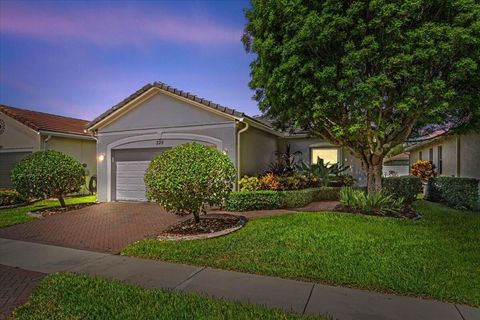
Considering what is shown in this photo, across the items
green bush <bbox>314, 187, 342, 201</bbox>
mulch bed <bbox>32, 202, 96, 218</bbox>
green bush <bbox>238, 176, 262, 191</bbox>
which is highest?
green bush <bbox>238, 176, 262, 191</bbox>

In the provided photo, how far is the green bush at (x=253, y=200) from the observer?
34.5 ft

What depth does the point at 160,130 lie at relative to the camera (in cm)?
1292

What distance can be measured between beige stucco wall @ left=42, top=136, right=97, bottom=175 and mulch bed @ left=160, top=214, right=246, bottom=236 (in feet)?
40.9

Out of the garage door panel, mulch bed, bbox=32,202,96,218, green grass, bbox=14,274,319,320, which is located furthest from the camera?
the garage door panel

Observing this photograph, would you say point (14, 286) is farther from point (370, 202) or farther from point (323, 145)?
point (323, 145)

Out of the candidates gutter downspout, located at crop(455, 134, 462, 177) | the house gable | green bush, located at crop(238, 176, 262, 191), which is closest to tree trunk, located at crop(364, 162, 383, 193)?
green bush, located at crop(238, 176, 262, 191)

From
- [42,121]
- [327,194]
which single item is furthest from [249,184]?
[42,121]

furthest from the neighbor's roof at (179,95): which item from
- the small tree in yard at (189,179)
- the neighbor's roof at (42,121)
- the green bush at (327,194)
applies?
the neighbor's roof at (42,121)

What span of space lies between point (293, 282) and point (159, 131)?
33.4 feet

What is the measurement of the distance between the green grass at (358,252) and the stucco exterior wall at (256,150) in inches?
184

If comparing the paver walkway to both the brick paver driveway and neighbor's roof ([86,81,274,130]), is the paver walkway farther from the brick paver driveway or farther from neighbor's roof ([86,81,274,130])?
neighbor's roof ([86,81,274,130])

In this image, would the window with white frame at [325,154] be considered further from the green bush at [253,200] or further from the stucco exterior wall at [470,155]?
the green bush at [253,200]

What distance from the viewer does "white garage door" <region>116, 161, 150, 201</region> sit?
13.5 meters

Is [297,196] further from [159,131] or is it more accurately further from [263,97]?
[159,131]
